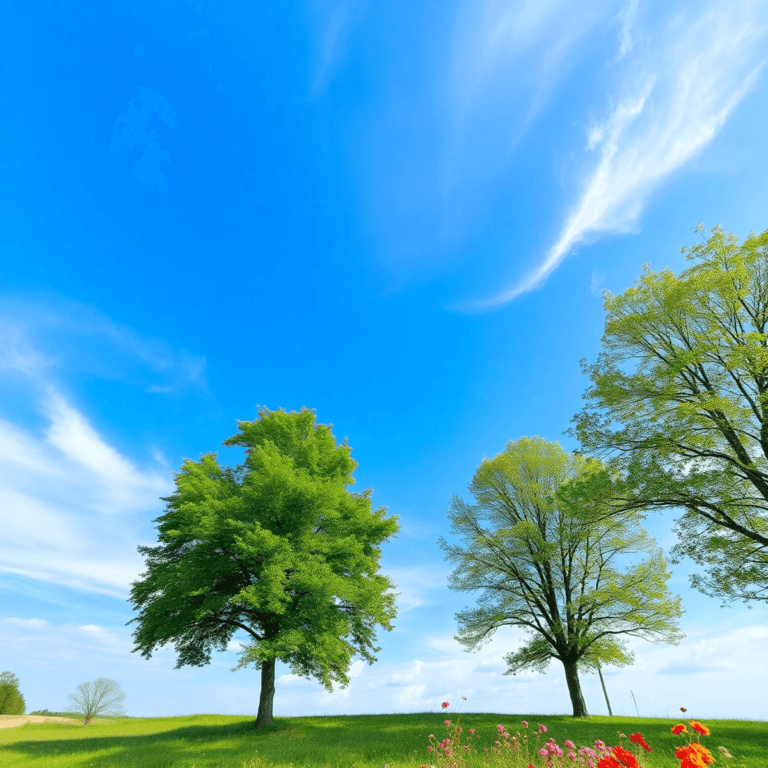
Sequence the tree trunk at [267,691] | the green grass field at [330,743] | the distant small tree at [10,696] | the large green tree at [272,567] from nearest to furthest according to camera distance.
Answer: the green grass field at [330,743]
the large green tree at [272,567]
the tree trunk at [267,691]
the distant small tree at [10,696]

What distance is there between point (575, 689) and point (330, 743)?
40.6ft

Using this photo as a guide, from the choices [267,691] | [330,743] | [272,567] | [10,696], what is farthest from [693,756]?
[10,696]

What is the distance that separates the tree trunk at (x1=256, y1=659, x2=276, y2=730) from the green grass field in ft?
1.66

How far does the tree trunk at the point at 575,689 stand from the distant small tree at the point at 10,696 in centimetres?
5844

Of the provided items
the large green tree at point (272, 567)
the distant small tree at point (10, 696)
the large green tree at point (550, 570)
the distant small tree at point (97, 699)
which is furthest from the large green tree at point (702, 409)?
the distant small tree at point (10, 696)

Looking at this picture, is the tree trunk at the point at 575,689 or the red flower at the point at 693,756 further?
the tree trunk at the point at 575,689

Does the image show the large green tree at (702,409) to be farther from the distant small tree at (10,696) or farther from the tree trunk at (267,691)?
the distant small tree at (10,696)

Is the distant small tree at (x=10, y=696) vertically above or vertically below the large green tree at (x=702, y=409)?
below

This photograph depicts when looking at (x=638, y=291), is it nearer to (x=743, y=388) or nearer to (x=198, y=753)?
(x=743, y=388)

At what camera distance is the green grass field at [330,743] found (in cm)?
966

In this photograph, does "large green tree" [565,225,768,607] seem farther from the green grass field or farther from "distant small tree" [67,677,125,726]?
"distant small tree" [67,677,125,726]

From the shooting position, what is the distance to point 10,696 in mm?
46219

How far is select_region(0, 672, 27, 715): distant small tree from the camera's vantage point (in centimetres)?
4553

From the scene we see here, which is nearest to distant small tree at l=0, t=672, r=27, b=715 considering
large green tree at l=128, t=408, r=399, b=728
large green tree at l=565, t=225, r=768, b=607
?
large green tree at l=128, t=408, r=399, b=728
